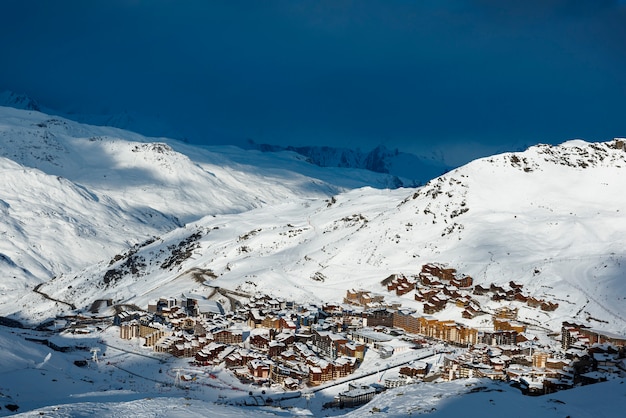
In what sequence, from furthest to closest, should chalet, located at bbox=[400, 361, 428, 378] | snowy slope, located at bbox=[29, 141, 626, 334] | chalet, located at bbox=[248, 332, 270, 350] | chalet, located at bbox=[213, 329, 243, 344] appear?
1. snowy slope, located at bbox=[29, 141, 626, 334]
2. chalet, located at bbox=[213, 329, 243, 344]
3. chalet, located at bbox=[248, 332, 270, 350]
4. chalet, located at bbox=[400, 361, 428, 378]

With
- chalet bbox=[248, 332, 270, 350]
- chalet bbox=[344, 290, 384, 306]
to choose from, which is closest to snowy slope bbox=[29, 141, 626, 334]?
chalet bbox=[344, 290, 384, 306]

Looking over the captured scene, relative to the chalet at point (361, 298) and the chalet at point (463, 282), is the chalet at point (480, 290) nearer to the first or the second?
the chalet at point (463, 282)

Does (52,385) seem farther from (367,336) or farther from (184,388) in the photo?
(367,336)

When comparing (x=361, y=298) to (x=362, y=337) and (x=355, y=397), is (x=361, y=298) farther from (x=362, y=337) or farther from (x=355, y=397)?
(x=355, y=397)

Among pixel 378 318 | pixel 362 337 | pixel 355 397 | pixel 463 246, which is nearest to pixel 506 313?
pixel 378 318

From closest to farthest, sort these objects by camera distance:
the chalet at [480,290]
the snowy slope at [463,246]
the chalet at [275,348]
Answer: the chalet at [275,348] → the chalet at [480,290] → the snowy slope at [463,246]

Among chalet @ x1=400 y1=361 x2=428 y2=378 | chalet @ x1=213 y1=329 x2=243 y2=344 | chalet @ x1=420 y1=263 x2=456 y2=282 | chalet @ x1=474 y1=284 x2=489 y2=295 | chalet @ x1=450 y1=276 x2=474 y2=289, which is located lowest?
chalet @ x1=400 y1=361 x2=428 y2=378

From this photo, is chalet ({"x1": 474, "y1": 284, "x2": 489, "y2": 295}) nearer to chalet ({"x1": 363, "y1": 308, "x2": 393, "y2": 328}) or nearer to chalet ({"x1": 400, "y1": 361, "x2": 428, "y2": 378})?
chalet ({"x1": 363, "y1": 308, "x2": 393, "y2": 328})

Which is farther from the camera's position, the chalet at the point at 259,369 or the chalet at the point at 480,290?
the chalet at the point at 480,290

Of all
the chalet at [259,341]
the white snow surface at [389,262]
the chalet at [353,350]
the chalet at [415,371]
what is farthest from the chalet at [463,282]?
the chalet at [415,371]
